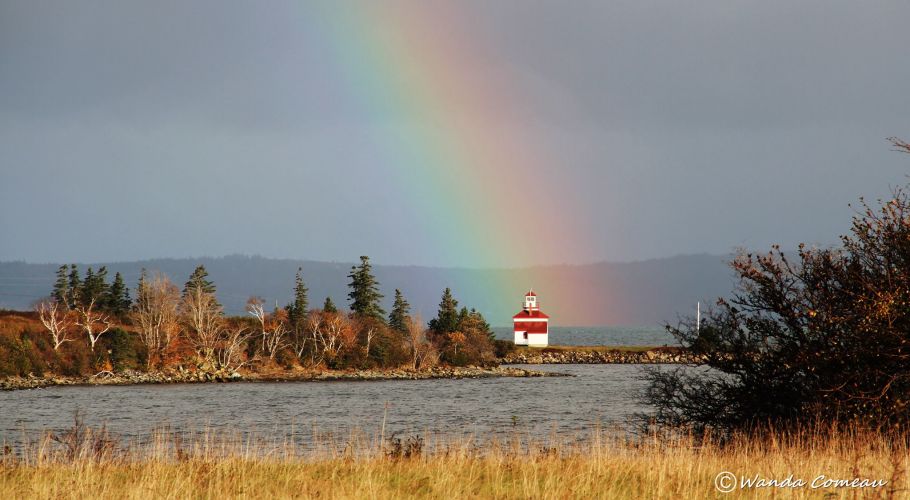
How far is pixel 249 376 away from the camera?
98.2 metres

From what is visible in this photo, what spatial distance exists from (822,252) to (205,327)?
88.3m

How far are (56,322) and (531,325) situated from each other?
83.6 meters

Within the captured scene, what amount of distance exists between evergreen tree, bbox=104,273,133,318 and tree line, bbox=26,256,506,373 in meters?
0.13

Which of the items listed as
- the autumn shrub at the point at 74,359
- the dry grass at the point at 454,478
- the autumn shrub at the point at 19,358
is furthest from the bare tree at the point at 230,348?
the dry grass at the point at 454,478

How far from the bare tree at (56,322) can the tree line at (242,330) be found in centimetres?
17

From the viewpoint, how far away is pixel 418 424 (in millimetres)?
50625

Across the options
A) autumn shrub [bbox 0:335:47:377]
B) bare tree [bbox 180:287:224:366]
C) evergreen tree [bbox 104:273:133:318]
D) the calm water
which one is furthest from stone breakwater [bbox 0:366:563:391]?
evergreen tree [bbox 104:273:133:318]

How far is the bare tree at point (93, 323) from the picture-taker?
9528cm

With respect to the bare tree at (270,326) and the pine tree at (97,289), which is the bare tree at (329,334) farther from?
the pine tree at (97,289)

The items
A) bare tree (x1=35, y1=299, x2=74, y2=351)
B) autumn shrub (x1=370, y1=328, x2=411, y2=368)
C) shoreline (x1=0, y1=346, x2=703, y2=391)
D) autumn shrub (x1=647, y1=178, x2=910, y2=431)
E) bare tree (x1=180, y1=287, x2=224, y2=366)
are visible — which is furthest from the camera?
autumn shrub (x1=370, y1=328, x2=411, y2=368)

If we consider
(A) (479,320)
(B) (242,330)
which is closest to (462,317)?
(A) (479,320)

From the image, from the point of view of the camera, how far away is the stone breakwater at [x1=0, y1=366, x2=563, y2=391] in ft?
285

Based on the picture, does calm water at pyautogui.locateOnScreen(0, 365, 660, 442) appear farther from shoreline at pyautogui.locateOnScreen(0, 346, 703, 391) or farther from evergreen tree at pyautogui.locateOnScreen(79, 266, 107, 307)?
evergreen tree at pyautogui.locateOnScreen(79, 266, 107, 307)

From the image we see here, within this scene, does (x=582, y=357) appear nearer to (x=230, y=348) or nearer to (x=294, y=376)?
(x=294, y=376)
